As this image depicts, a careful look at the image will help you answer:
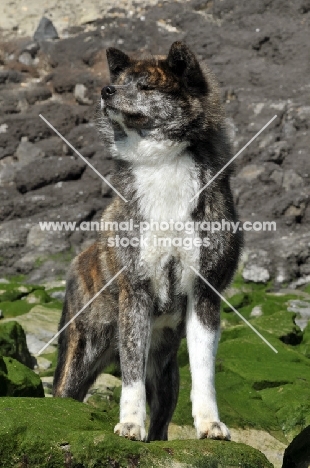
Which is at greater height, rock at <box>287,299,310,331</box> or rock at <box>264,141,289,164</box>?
rock at <box>287,299,310,331</box>

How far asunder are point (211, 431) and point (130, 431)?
0.76m

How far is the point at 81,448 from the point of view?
6469 mm

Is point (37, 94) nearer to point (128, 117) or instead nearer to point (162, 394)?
point (162, 394)

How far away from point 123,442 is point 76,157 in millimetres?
22319

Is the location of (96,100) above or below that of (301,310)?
above

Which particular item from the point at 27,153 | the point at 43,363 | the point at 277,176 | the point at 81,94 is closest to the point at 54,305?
the point at 43,363

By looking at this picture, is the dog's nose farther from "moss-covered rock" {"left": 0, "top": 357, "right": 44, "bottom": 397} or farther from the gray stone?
the gray stone

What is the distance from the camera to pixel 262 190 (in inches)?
1022

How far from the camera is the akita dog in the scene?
782 centimetres

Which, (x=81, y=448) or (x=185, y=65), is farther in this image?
(x=185, y=65)

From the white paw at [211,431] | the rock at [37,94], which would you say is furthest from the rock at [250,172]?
the white paw at [211,431]

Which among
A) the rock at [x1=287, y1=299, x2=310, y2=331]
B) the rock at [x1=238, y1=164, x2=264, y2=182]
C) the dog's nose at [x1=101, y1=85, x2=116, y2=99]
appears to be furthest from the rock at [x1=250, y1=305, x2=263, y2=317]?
the dog's nose at [x1=101, y1=85, x2=116, y2=99]

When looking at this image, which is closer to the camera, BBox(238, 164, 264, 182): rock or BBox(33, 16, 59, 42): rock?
BBox(238, 164, 264, 182): rock

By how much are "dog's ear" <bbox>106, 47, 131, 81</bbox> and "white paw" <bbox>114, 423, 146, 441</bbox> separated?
3.66 metres
